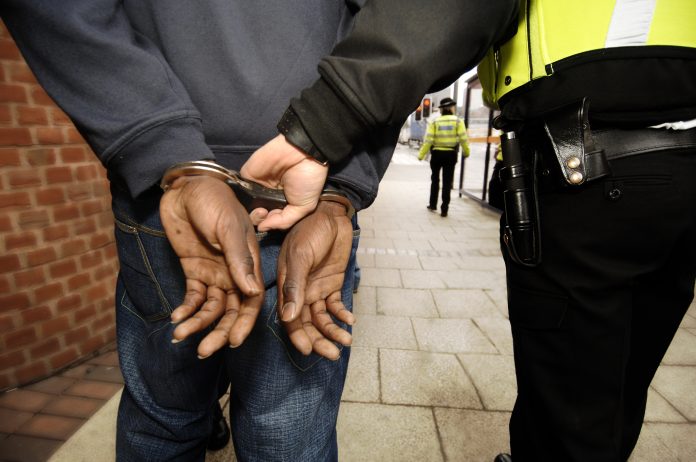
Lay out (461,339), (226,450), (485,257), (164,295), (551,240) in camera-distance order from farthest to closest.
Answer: (485,257) < (461,339) < (226,450) < (551,240) < (164,295)

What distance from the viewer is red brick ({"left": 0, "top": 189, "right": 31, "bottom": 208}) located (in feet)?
5.68

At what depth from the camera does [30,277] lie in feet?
Answer: 6.12

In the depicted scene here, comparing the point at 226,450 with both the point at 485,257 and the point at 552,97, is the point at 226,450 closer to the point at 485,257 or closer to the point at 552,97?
the point at 552,97

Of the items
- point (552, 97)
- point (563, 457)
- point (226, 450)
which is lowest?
point (226, 450)

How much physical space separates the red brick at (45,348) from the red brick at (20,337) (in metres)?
0.05

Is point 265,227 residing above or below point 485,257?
above

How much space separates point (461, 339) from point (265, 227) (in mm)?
2085

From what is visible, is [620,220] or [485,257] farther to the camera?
[485,257]

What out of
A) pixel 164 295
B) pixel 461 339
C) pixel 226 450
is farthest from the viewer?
pixel 461 339

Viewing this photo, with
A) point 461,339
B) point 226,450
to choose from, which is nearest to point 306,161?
point 226,450

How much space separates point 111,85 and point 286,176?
369 millimetres

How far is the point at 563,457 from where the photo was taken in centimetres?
103

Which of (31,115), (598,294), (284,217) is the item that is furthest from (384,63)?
(31,115)

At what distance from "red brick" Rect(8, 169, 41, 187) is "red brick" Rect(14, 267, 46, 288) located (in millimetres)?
428
